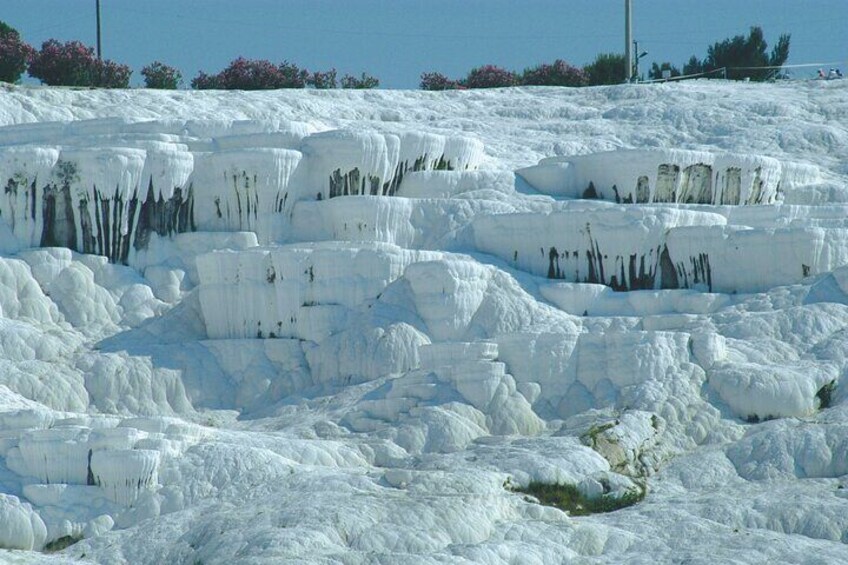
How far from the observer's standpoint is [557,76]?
5572 cm

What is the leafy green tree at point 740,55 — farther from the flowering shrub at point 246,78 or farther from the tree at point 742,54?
the flowering shrub at point 246,78

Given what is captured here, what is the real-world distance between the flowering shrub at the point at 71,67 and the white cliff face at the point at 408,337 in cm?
628

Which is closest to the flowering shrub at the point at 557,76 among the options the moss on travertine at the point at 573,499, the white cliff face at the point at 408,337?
the white cliff face at the point at 408,337

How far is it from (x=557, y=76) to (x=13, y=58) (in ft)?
54.7

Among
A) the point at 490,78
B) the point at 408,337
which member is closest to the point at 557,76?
the point at 490,78

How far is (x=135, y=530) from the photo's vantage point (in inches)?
1008

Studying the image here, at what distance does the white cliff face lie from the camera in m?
25.5

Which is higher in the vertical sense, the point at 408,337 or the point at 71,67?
the point at 71,67

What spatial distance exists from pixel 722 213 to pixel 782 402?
7.79 metres

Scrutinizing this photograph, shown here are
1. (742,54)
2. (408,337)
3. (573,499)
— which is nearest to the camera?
(573,499)

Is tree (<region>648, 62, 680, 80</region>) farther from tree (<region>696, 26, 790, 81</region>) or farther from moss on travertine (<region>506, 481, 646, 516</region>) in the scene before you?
moss on travertine (<region>506, 481, 646, 516</region>)

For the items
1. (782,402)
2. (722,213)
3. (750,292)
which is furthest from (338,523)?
(722,213)

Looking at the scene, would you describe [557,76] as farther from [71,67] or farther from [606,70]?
[71,67]

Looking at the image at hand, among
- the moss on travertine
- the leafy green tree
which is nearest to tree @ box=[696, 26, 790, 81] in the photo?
the leafy green tree
